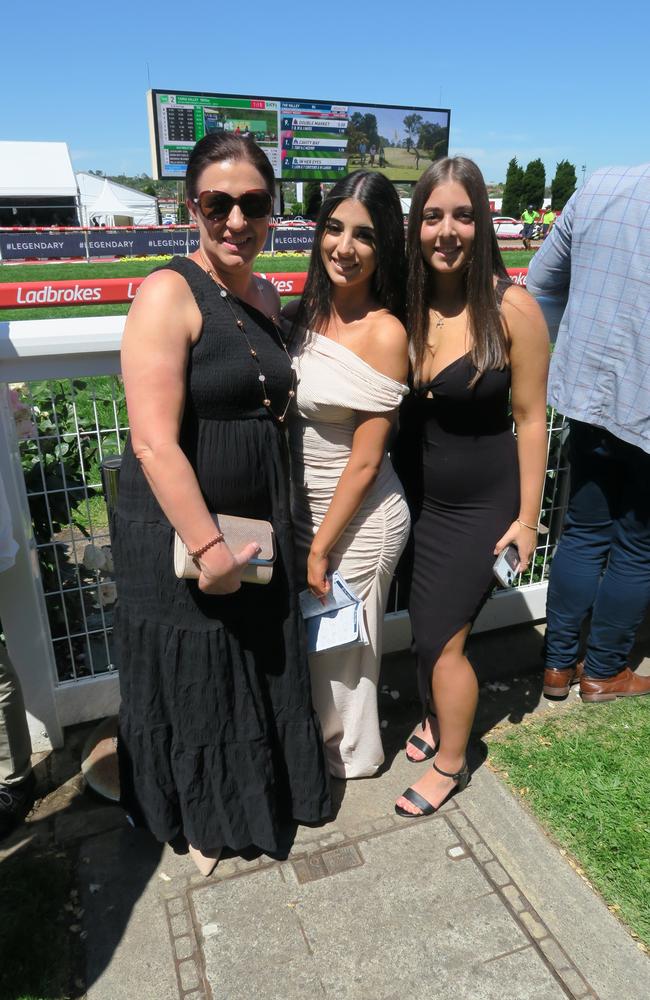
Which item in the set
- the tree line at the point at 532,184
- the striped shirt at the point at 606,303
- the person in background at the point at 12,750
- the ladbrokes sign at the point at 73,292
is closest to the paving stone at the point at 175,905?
the person in background at the point at 12,750

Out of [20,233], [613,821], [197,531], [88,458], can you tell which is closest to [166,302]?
[197,531]

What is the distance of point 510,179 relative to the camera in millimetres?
56906

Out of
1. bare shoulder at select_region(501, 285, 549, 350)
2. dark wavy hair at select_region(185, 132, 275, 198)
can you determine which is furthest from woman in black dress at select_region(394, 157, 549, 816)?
dark wavy hair at select_region(185, 132, 275, 198)

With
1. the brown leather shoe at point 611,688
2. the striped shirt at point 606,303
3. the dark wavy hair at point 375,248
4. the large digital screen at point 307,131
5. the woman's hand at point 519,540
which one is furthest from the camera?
the large digital screen at point 307,131

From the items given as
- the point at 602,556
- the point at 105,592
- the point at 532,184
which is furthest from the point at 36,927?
the point at 532,184

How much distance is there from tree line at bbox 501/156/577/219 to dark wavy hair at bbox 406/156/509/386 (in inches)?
2319

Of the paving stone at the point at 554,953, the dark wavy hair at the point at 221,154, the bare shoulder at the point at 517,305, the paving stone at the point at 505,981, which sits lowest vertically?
the paving stone at the point at 554,953

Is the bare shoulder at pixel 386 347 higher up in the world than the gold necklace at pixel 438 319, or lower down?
lower down

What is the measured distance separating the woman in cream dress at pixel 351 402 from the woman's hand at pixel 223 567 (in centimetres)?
41

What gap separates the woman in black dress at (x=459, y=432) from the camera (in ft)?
7.14

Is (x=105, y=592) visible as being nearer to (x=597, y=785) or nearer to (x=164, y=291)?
(x=164, y=291)

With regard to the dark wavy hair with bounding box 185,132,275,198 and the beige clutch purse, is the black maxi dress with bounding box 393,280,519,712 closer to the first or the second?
the beige clutch purse

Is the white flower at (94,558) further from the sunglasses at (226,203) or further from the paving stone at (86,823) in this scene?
the sunglasses at (226,203)

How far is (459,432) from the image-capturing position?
2.35 meters
